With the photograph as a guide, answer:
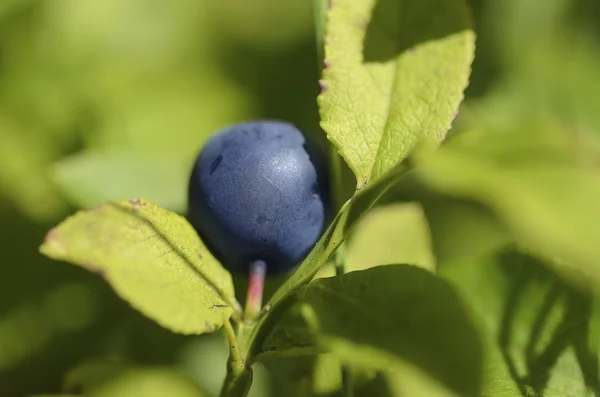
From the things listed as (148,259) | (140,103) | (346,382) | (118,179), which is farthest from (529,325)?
(140,103)

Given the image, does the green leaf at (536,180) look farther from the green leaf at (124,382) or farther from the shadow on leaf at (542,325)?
the green leaf at (124,382)

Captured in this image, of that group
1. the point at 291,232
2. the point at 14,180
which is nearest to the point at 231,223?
the point at 291,232

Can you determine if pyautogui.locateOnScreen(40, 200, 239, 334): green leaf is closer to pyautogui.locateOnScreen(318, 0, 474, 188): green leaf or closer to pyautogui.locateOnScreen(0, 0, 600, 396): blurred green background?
pyautogui.locateOnScreen(318, 0, 474, 188): green leaf

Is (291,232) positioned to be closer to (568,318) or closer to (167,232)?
(167,232)

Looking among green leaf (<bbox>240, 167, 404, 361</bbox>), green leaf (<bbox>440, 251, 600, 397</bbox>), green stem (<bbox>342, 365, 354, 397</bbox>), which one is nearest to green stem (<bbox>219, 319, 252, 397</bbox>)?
green leaf (<bbox>240, 167, 404, 361</bbox>)

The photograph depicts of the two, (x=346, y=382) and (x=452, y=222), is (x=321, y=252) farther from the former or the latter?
(x=452, y=222)

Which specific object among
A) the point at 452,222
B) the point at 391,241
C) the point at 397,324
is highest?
the point at 397,324

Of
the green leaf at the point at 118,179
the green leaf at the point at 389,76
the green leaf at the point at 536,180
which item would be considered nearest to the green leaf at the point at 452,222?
the green leaf at the point at 118,179
